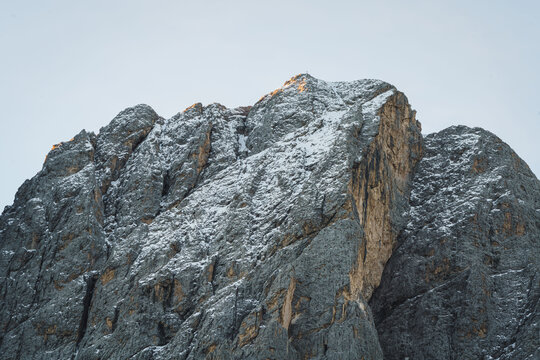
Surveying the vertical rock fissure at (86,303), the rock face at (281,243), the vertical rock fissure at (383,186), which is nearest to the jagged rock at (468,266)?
the rock face at (281,243)

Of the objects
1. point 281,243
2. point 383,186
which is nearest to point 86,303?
point 281,243

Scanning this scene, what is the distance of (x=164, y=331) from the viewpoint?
52750mm

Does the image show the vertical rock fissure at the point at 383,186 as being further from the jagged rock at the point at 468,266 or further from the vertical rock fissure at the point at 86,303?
the vertical rock fissure at the point at 86,303

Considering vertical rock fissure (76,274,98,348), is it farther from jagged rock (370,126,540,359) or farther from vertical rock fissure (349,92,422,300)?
jagged rock (370,126,540,359)

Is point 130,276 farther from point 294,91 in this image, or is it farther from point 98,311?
point 294,91

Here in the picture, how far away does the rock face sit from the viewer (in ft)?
165

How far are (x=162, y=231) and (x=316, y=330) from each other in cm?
1827

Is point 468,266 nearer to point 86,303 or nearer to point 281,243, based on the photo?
point 281,243

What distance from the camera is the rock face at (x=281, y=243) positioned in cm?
5044

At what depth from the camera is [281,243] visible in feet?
176

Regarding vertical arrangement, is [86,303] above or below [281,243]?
below

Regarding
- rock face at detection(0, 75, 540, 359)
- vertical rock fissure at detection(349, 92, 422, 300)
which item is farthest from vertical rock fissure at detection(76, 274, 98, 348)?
vertical rock fissure at detection(349, 92, 422, 300)

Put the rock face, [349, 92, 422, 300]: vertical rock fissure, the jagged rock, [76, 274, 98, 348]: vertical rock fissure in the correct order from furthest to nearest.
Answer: [349, 92, 422, 300]: vertical rock fissure, [76, 274, 98, 348]: vertical rock fissure, the jagged rock, the rock face

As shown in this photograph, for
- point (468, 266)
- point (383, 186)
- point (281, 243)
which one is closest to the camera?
point (281, 243)
